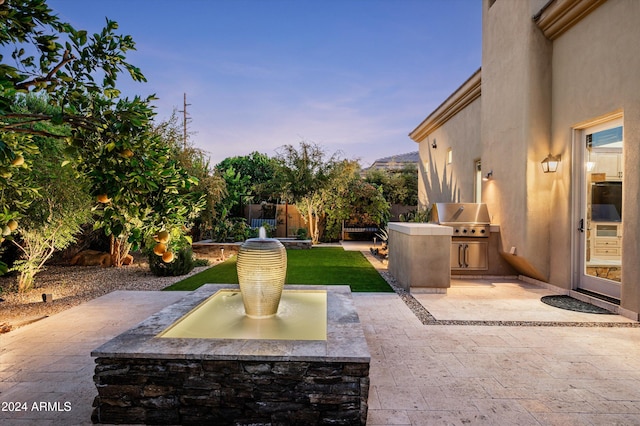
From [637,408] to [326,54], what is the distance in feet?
56.0

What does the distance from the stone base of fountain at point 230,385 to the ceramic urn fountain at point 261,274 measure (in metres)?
0.97

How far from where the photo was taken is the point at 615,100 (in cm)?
521

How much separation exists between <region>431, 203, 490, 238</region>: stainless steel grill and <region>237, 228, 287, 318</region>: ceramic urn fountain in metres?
5.38

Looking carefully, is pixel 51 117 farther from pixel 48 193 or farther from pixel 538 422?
pixel 48 193

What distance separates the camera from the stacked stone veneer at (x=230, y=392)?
7.91 ft

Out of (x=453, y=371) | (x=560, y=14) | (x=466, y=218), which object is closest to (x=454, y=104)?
(x=466, y=218)

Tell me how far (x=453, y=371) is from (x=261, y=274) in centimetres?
200

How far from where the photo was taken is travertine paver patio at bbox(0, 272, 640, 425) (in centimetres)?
261

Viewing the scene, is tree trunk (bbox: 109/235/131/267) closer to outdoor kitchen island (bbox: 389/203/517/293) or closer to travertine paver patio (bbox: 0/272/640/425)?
travertine paver patio (bbox: 0/272/640/425)

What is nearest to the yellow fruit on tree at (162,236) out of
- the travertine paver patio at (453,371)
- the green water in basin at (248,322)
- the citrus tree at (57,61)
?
the citrus tree at (57,61)

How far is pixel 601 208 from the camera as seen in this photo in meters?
5.87

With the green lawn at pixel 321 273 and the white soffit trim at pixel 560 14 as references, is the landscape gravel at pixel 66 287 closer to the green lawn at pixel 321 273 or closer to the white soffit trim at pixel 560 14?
the green lawn at pixel 321 273

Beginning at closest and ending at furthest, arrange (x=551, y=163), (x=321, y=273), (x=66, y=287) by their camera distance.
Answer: (x=551, y=163) < (x=66, y=287) < (x=321, y=273)

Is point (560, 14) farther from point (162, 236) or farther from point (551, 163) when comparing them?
point (162, 236)
